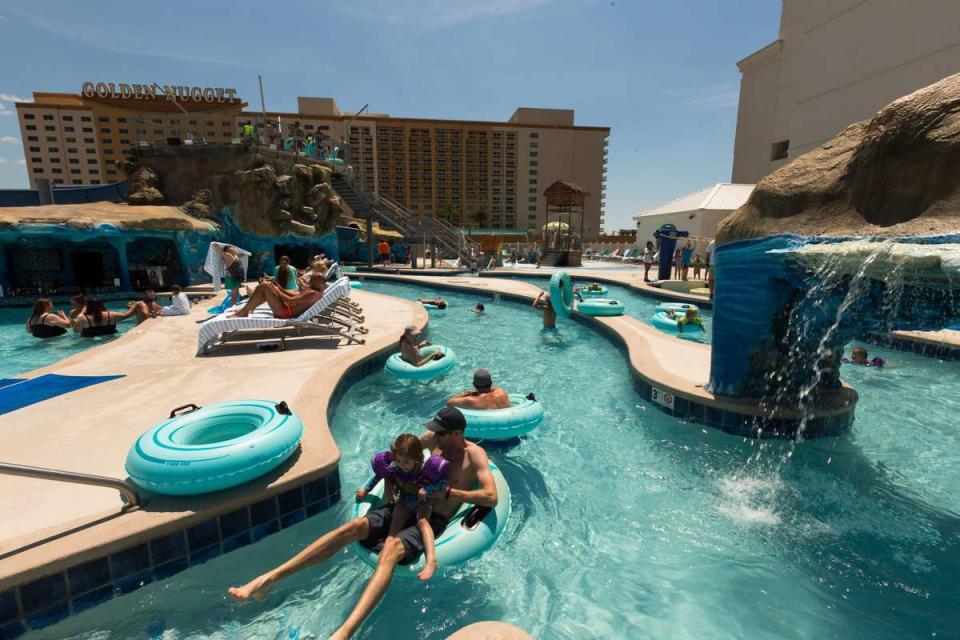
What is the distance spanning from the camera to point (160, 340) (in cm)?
834

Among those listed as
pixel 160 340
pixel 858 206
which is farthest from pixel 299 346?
pixel 858 206

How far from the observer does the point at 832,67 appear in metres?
31.4

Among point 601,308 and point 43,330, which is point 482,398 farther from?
point 43,330

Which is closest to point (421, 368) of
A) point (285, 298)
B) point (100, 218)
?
point (285, 298)

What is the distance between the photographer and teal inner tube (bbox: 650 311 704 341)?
10344 millimetres

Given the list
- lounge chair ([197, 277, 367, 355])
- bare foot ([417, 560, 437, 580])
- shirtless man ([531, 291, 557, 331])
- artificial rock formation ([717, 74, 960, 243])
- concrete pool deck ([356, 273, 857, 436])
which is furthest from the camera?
shirtless man ([531, 291, 557, 331])

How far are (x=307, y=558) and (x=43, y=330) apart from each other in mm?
10963

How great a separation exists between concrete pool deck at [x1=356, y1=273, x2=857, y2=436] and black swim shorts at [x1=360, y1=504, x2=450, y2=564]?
3816mm

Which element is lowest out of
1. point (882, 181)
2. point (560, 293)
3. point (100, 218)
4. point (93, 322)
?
point (93, 322)

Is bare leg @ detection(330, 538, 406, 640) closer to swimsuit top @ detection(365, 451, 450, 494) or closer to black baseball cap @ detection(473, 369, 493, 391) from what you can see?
swimsuit top @ detection(365, 451, 450, 494)

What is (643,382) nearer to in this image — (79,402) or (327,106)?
(79,402)

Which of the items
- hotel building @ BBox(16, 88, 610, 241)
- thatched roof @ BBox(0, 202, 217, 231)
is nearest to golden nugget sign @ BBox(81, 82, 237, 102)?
hotel building @ BBox(16, 88, 610, 241)

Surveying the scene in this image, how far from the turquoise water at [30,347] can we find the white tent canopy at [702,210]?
2670 cm

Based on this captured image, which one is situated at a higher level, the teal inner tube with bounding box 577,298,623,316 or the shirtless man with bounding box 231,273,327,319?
the shirtless man with bounding box 231,273,327,319
